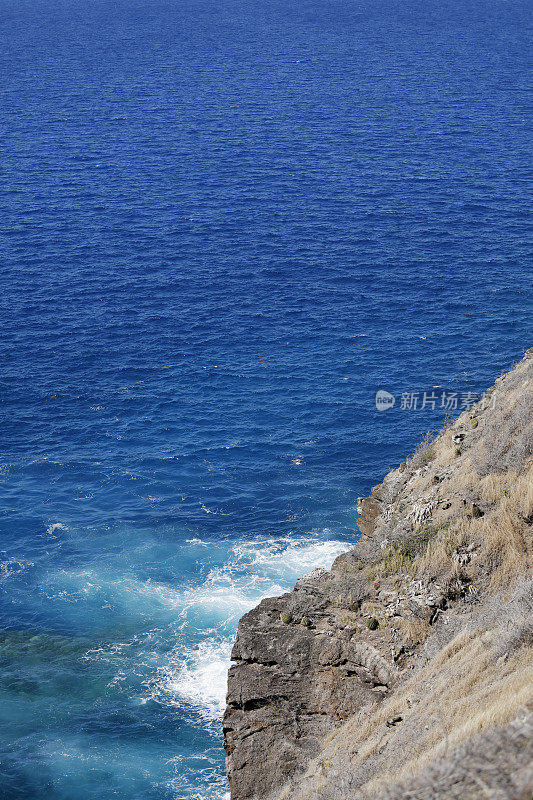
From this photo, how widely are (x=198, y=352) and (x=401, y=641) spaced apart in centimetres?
3400

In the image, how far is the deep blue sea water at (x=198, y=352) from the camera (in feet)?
97.7

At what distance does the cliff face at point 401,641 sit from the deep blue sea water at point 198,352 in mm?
7550

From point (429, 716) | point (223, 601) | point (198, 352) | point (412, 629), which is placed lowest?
point (429, 716)

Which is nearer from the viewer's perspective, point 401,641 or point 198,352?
point 401,641

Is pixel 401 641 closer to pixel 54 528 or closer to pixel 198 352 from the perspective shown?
pixel 54 528

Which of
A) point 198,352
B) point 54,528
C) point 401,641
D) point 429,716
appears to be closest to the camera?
point 429,716

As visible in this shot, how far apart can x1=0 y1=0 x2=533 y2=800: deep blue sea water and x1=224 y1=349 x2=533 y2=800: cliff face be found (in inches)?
297

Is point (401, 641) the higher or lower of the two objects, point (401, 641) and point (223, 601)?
the lower

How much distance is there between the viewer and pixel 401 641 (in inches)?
742

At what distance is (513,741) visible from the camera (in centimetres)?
897

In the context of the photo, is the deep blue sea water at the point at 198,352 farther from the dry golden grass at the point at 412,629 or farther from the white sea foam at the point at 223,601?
the dry golden grass at the point at 412,629

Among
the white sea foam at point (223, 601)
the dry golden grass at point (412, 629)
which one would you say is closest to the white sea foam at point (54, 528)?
the white sea foam at point (223, 601)

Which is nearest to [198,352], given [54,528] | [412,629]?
[54,528]

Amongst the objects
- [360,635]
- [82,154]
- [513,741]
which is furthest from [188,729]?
[82,154]
